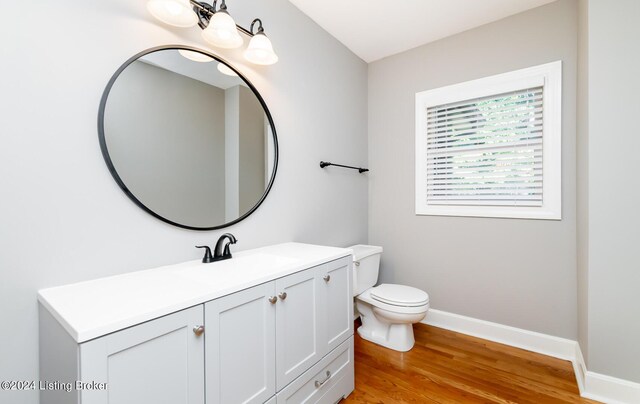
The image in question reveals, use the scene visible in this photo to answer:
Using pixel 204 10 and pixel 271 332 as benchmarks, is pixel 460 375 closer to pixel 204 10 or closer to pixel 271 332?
pixel 271 332

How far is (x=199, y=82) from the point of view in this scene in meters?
1.42

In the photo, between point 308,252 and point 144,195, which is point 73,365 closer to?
point 144,195

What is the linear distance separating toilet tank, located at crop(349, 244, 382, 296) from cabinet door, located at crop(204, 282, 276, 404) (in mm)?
1122

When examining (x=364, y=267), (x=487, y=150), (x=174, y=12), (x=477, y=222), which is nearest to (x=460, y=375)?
(x=364, y=267)

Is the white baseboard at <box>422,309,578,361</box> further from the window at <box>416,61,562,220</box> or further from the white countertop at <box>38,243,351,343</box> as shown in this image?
the white countertop at <box>38,243,351,343</box>

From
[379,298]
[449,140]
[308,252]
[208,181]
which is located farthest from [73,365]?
[449,140]

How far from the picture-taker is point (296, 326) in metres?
1.27

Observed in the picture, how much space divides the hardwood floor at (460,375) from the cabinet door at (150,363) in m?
1.10

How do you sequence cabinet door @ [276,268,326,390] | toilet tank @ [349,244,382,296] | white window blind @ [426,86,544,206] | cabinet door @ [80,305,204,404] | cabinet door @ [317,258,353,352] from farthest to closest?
toilet tank @ [349,244,382,296], white window blind @ [426,86,544,206], cabinet door @ [317,258,353,352], cabinet door @ [276,268,326,390], cabinet door @ [80,305,204,404]

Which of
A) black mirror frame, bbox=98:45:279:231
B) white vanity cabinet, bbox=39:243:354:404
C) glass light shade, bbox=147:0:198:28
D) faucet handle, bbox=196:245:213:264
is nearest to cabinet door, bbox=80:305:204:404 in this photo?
white vanity cabinet, bbox=39:243:354:404

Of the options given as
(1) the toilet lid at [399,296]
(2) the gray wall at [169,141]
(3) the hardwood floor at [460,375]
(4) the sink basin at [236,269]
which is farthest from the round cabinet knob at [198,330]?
(1) the toilet lid at [399,296]

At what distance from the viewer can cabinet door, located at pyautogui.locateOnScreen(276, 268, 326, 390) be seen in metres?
1.19

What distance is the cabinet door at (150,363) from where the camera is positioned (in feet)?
2.26

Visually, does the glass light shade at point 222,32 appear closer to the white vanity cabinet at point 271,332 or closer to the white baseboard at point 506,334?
the white vanity cabinet at point 271,332
